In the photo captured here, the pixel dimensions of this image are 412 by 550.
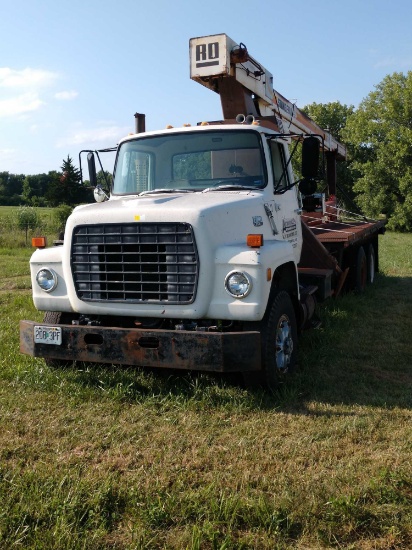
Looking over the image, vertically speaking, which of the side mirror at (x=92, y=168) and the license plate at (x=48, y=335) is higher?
the side mirror at (x=92, y=168)

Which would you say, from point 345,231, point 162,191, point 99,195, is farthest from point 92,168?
point 345,231

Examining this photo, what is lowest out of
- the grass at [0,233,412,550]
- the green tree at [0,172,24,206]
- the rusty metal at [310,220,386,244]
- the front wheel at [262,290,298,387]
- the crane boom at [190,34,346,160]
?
the grass at [0,233,412,550]

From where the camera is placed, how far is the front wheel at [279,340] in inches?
192

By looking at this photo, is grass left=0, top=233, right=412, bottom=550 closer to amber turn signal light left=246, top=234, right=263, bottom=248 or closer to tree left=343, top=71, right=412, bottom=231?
amber turn signal light left=246, top=234, right=263, bottom=248

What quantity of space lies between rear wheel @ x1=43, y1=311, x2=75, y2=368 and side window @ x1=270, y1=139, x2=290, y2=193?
2512mm

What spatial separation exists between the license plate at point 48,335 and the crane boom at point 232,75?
384cm

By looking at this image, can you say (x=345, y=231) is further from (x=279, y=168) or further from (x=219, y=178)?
(x=219, y=178)

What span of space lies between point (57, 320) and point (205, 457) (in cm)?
238

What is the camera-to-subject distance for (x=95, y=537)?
2910 mm

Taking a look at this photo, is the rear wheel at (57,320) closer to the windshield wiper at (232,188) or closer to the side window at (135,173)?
the side window at (135,173)

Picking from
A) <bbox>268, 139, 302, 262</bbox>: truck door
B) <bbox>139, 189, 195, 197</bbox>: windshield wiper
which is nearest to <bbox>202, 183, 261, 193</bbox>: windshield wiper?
<bbox>139, 189, 195, 197</bbox>: windshield wiper

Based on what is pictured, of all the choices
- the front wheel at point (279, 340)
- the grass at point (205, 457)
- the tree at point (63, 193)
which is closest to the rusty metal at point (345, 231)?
the grass at point (205, 457)

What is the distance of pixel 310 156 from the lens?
19.4ft

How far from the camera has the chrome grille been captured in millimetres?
4703
